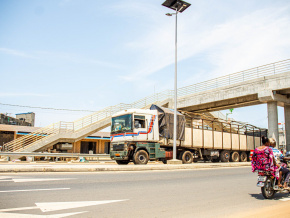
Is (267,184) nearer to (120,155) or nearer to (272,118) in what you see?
(120,155)

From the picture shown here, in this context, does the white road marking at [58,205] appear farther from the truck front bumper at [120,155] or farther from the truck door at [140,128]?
the truck door at [140,128]

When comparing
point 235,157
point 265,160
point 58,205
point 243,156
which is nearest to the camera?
point 58,205

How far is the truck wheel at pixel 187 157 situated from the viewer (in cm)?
1939

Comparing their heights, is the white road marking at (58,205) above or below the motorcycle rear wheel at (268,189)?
below

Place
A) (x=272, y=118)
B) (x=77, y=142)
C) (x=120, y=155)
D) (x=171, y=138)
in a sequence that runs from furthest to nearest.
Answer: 1. (x=77, y=142)
2. (x=272, y=118)
3. (x=171, y=138)
4. (x=120, y=155)

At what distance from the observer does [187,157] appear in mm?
19859

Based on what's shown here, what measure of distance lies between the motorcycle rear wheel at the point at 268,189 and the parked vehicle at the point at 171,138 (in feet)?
33.5

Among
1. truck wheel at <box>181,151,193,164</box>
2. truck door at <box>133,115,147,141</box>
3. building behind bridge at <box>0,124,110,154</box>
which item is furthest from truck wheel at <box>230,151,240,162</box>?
building behind bridge at <box>0,124,110,154</box>

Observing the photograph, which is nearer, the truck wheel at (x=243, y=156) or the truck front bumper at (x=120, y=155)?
the truck front bumper at (x=120, y=155)

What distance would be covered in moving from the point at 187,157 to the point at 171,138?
90.1 inches

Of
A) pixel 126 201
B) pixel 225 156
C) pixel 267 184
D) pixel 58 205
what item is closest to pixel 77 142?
pixel 225 156

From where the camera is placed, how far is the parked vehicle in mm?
16469

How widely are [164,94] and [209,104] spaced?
19.5 feet

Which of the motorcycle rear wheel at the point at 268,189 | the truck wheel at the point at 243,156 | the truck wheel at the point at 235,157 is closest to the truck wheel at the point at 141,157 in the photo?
the motorcycle rear wheel at the point at 268,189
